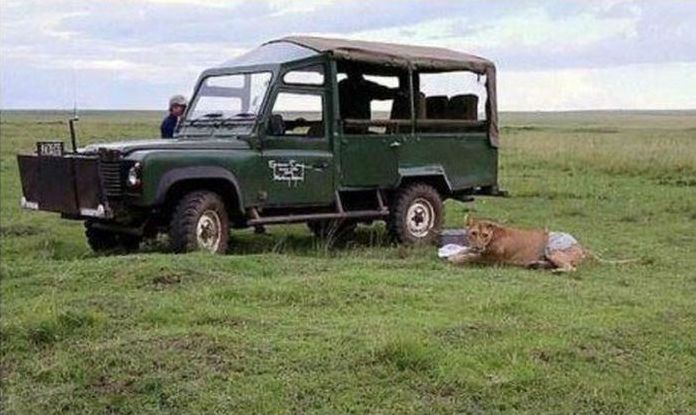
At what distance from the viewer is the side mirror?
9633mm

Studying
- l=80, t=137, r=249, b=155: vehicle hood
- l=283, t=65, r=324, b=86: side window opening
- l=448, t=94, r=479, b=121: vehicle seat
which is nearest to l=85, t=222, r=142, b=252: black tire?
l=80, t=137, r=249, b=155: vehicle hood

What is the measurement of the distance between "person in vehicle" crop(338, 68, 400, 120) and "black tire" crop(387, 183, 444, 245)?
2.99 ft

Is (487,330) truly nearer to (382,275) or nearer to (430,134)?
(382,275)

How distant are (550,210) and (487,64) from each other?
2768 millimetres

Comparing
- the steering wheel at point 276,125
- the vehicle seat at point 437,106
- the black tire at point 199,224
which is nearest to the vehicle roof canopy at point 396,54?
the vehicle seat at point 437,106

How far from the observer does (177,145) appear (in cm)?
907

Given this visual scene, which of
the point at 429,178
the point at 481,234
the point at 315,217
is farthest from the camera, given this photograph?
the point at 429,178

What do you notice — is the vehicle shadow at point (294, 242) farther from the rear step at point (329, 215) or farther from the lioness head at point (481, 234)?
the lioness head at point (481, 234)

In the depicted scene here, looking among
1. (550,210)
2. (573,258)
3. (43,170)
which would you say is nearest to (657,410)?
(573,258)

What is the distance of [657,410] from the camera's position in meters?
4.95

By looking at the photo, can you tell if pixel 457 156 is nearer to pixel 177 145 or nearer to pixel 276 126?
pixel 276 126

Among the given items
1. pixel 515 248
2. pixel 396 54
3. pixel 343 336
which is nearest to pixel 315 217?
pixel 396 54

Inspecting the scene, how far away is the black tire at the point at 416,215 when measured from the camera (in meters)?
10.7

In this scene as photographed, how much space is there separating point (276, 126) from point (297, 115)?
41cm
